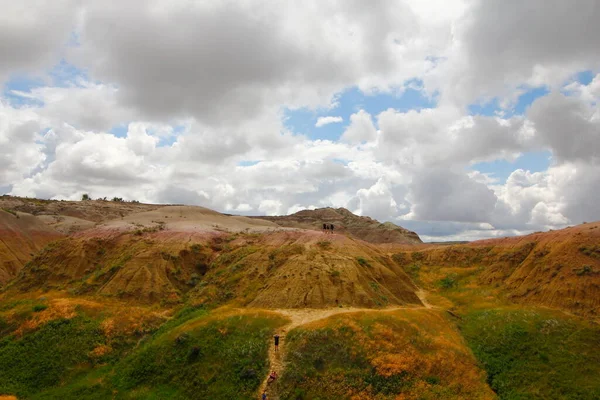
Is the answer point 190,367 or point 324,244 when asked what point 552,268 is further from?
point 190,367

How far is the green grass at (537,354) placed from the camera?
2839 cm

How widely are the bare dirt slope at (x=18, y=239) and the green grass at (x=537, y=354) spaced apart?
7142 centimetres

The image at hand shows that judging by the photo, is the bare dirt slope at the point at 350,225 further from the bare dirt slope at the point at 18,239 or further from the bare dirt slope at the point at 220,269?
the bare dirt slope at the point at 18,239

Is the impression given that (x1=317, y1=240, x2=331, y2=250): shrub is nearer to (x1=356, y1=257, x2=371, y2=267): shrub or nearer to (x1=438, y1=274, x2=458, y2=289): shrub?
(x1=356, y1=257, x2=371, y2=267): shrub

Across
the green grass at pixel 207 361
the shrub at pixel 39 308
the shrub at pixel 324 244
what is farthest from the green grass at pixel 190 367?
the shrub at pixel 324 244

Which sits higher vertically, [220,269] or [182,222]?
[182,222]

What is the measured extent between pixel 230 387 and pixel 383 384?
11.5 m

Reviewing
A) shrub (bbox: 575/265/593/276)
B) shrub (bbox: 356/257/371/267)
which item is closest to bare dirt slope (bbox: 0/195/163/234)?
shrub (bbox: 356/257/371/267)

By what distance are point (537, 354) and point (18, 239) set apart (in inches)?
3518

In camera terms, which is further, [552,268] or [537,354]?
[552,268]

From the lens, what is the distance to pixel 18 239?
75.8 metres

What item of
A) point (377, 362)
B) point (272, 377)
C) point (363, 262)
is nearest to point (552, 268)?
point (363, 262)

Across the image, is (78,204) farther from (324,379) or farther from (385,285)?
(324,379)

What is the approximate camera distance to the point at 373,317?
1347 inches
